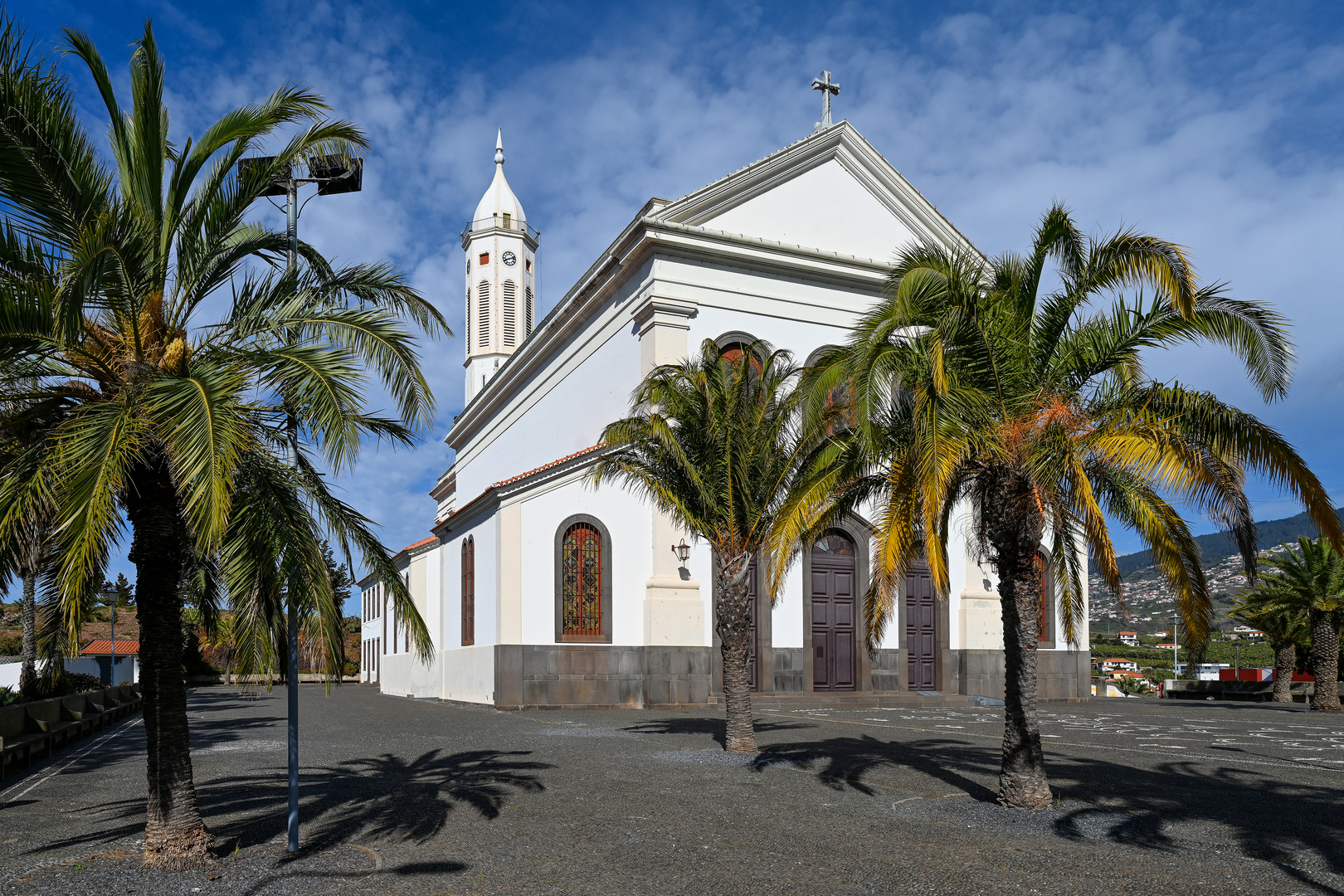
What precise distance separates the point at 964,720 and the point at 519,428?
2108 cm

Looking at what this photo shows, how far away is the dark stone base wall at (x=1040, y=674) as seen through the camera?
27781 millimetres

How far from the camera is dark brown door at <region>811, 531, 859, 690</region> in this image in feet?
86.7

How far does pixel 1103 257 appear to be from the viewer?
10.4 m

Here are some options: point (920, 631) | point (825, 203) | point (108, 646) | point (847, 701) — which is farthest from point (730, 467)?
point (108, 646)

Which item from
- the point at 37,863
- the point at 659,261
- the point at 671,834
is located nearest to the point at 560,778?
the point at 671,834

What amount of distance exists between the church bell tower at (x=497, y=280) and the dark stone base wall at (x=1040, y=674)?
24.8 meters

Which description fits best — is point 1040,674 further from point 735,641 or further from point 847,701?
point 735,641

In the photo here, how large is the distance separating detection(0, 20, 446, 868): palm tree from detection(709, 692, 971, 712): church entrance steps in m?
16.9

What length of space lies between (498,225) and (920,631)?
26519mm

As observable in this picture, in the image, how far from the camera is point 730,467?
51.0 feet

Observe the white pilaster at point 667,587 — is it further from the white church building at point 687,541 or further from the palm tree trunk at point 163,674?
the palm tree trunk at point 163,674

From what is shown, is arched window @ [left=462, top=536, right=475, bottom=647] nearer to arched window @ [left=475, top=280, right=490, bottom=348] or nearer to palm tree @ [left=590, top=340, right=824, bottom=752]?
palm tree @ [left=590, top=340, right=824, bottom=752]

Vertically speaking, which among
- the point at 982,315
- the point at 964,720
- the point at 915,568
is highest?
the point at 982,315

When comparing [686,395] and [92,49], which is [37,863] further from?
[686,395]
